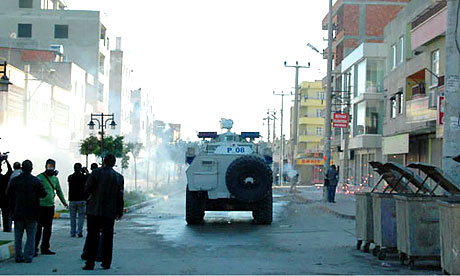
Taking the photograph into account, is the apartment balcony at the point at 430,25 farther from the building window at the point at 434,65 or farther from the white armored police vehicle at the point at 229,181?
the white armored police vehicle at the point at 229,181

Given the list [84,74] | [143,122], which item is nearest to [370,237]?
[84,74]

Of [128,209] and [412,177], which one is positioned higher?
[412,177]

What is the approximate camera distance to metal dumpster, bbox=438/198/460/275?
28.0 ft

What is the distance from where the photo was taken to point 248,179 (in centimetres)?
1753

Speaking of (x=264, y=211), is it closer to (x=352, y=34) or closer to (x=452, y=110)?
(x=452, y=110)

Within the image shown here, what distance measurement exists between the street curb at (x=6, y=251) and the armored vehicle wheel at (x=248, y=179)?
6.83m

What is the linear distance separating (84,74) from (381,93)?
28.3m

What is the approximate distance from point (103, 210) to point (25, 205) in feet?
4.82

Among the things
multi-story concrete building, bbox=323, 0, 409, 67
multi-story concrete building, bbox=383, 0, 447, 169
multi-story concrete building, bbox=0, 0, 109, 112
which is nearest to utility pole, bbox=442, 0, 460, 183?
multi-story concrete building, bbox=383, 0, 447, 169

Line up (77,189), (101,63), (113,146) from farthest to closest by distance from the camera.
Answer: (101,63)
(113,146)
(77,189)

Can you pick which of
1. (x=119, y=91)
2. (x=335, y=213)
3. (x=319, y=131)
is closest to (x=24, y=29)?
(x=119, y=91)

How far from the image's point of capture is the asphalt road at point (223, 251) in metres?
10.3

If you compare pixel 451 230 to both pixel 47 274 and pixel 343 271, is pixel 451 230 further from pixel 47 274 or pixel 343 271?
pixel 47 274

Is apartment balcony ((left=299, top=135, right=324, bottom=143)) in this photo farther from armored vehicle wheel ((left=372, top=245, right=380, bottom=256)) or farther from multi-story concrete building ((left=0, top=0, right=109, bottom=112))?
armored vehicle wheel ((left=372, top=245, right=380, bottom=256))
